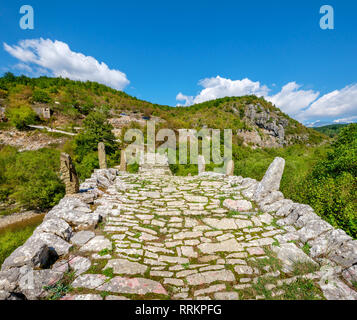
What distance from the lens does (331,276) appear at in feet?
6.93

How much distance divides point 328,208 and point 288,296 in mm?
2703

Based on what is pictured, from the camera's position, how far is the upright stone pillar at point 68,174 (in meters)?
4.13

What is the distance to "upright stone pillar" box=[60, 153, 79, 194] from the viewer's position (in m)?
4.13

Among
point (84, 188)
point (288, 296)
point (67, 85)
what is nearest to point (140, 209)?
point (84, 188)

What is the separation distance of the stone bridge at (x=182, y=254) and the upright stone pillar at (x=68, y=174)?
10.9 inches

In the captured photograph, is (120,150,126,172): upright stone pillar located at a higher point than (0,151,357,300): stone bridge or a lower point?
higher

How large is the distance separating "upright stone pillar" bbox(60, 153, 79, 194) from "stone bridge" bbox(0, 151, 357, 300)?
28 cm

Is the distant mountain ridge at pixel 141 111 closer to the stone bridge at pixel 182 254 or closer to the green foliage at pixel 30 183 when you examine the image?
the green foliage at pixel 30 183

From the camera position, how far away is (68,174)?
4.20 metres

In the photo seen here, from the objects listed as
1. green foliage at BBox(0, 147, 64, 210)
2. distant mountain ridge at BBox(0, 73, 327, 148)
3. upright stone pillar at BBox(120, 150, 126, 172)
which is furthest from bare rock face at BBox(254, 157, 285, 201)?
distant mountain ridge at BBox(0, 73, 327, 148)

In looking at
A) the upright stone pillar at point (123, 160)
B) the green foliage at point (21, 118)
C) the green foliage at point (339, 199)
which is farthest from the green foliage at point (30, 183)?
the green foliage at point (339, 199)

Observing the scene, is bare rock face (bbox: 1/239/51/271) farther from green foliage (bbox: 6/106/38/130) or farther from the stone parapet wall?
green foliage (bbox: 6/106/38/130)

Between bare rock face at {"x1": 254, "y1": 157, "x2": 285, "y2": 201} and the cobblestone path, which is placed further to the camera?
bare rock face at {"x1": 254, "y1": 157, "x2": 285, "y2": 201}
